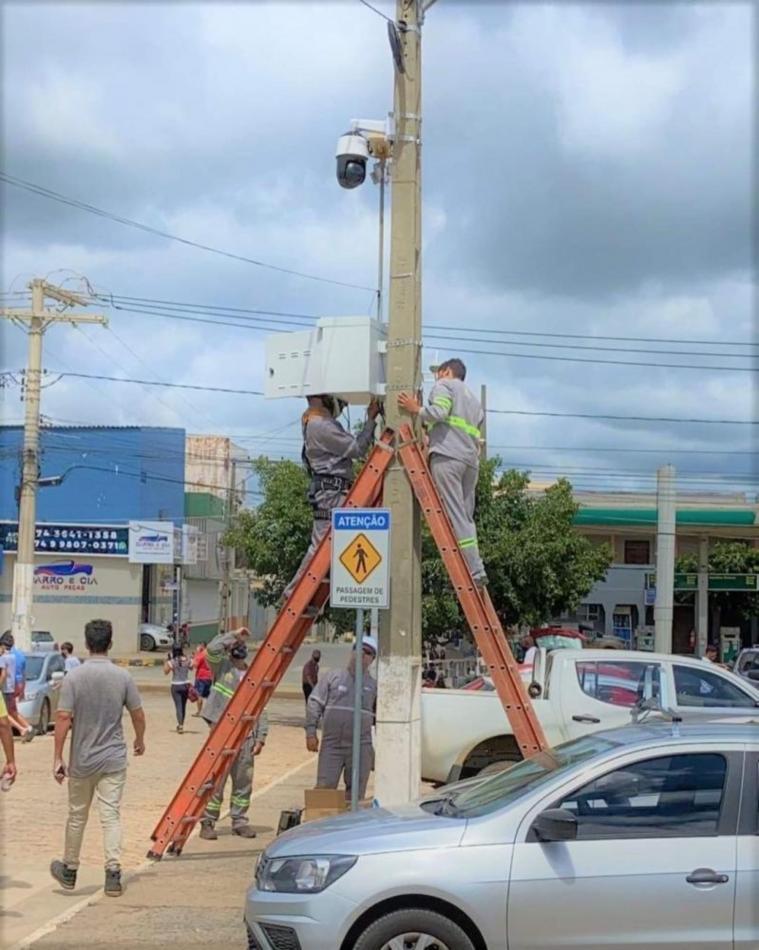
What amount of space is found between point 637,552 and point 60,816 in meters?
35.9

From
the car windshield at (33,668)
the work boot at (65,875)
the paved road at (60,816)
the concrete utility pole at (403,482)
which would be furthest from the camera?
the car windshield at (33,668)

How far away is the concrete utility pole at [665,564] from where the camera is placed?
2814cm

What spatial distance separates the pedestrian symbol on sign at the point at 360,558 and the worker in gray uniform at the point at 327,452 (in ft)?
3.89

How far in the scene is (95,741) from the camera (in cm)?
812

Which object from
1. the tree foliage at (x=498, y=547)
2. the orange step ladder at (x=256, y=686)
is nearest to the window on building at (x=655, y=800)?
the orange step ladder at (x=256, y=686)

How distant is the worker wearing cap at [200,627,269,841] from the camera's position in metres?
10.7

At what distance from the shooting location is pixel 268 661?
958 centimetres

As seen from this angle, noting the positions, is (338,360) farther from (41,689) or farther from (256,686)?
(41,689)

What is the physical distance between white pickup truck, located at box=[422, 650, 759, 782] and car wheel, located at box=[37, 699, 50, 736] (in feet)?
35.7

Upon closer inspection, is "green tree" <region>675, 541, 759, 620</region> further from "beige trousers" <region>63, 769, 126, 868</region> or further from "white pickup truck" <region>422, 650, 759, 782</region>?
"beige trousers" <region>63, 769, 126, 868</region>

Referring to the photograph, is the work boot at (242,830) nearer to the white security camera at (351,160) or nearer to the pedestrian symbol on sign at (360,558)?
the pedestrian symbol on sign at (360,558)

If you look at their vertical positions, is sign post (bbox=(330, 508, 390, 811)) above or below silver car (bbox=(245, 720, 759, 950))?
above

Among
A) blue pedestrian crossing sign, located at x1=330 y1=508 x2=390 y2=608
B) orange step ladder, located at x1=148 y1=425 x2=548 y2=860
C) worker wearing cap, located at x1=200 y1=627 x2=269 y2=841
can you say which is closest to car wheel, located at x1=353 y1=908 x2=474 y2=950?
blue pedestrian crossing sign, located at x1=330 y1=508 x2=390 y2=608

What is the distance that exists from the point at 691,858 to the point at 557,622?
36.4 m
